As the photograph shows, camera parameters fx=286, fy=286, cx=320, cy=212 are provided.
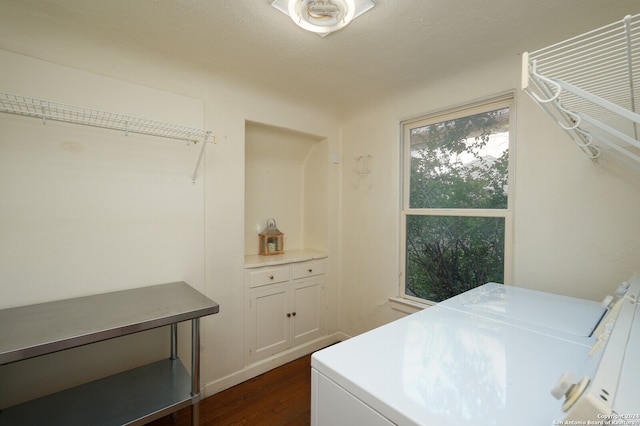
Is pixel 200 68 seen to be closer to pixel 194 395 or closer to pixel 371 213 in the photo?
pixel 371 213

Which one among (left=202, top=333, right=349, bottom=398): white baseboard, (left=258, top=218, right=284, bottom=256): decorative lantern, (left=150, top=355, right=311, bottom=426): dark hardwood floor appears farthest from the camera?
(left=258, top=218, right=284, bottom=256): decorative lantern

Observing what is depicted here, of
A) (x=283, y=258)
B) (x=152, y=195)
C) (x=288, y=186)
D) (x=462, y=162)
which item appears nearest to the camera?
(x=152, y=195)

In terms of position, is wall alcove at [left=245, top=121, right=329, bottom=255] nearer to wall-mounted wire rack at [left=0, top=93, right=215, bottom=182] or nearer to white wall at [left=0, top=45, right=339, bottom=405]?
white wall at [left=0, top=45, right=339, bottom=405]

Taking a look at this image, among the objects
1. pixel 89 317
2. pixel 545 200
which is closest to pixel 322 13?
pixel 545 200

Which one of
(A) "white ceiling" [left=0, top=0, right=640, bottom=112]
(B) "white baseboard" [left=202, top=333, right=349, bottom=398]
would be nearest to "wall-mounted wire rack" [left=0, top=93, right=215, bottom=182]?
(A) "white ceiling" [left=0, top=0, right=640, bottom=112]

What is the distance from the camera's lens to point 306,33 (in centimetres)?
158

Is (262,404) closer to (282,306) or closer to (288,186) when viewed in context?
(282,306)

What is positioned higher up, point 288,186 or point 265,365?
point 288,186

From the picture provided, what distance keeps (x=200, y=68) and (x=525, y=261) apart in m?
2.48

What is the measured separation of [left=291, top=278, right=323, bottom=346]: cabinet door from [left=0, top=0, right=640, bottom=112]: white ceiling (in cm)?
184

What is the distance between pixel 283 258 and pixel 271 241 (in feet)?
0.98

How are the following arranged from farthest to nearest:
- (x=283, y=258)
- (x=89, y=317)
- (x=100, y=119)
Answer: (x=283, y=258) → (x=100, y=119) → (x=89, y=317)

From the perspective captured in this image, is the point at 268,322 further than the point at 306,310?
No

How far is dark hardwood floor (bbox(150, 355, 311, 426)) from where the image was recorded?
1841 millimetres
